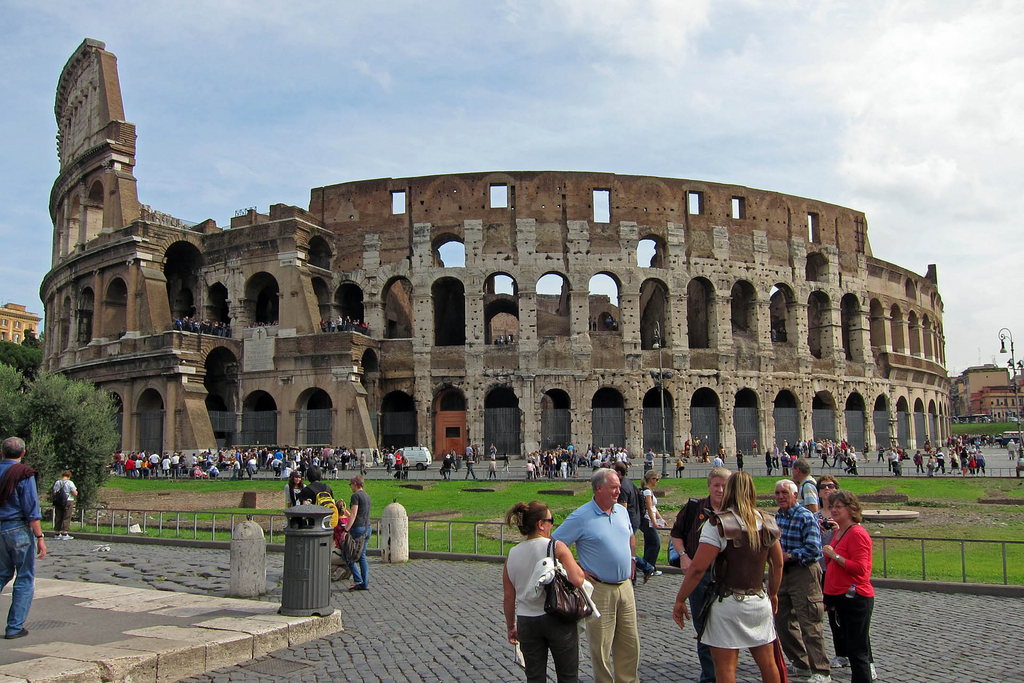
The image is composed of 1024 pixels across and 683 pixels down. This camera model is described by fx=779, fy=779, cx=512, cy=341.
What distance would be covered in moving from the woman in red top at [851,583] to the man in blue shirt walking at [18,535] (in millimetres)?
5714

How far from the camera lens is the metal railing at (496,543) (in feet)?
29.4

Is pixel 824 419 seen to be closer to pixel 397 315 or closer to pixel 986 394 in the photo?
pixel 397 315

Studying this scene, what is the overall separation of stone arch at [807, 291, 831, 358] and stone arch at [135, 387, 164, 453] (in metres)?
28.9

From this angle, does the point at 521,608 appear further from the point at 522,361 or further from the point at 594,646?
the point at 522,361

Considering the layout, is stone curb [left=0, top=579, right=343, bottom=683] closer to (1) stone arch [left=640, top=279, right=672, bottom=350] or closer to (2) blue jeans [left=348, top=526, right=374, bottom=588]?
(2) blue jeans [left=348, top=526, right=374, bottom=588]

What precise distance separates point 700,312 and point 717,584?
33.8m

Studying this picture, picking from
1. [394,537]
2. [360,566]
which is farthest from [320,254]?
[360,566]

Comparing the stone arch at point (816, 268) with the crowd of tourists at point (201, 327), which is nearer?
the crowd of tourists at point (201, 327)

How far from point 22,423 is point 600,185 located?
24255 mm

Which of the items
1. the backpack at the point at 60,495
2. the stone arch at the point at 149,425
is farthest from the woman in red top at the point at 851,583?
the stone arch at the point at 149,425

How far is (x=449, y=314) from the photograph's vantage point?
37562 mm

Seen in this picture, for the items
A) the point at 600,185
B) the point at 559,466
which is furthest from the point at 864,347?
the point at 559,466

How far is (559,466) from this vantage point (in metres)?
26.8

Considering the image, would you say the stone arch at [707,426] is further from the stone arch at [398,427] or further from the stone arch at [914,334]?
the stone arch at [914,334]
